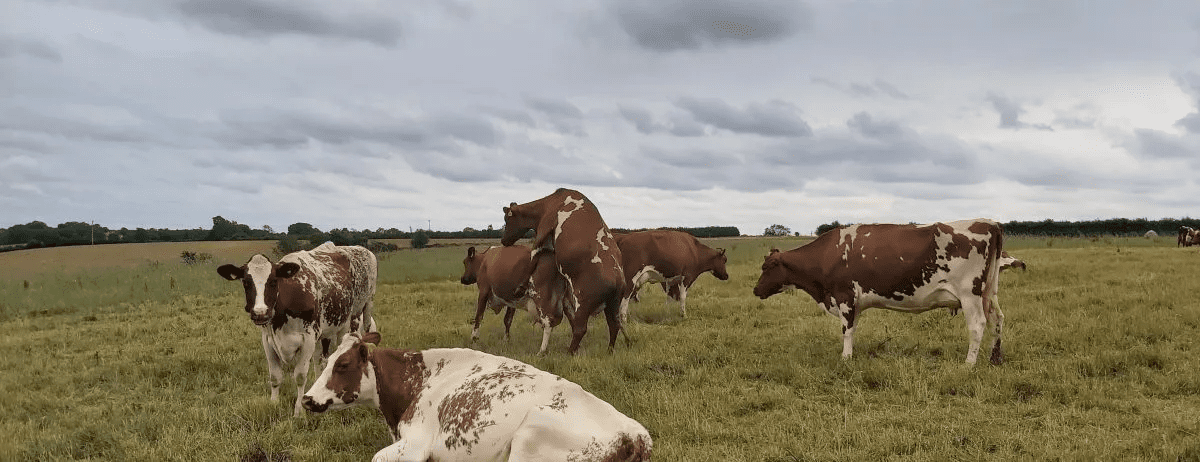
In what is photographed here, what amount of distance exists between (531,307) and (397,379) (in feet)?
22.1

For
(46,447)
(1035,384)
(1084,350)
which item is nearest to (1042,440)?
(1035,384)

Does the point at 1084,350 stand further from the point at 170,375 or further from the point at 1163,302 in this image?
the point at 170,375

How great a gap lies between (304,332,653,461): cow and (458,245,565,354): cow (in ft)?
16.5

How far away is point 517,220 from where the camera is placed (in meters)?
12.1

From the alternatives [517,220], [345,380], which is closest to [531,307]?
[517,220]

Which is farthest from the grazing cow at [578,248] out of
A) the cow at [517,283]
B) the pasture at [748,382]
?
the pasture at [748,382]

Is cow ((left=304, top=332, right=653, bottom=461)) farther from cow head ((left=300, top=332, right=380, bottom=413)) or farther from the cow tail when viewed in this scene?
the cow tail

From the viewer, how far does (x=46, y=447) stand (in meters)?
7.22

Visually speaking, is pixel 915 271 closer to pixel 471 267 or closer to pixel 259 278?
pixel 259 278

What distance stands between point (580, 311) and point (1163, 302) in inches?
473

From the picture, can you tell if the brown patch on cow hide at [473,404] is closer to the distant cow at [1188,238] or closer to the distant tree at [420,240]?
the distant cow at [1188,238]

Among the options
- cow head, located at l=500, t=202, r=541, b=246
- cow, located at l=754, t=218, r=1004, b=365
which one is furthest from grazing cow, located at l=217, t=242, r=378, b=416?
cow, located at l=754, t=218, r=1004, b=365

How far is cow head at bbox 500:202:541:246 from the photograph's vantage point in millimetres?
12023

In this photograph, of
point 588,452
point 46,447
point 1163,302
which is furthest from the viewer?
point 1163,302
